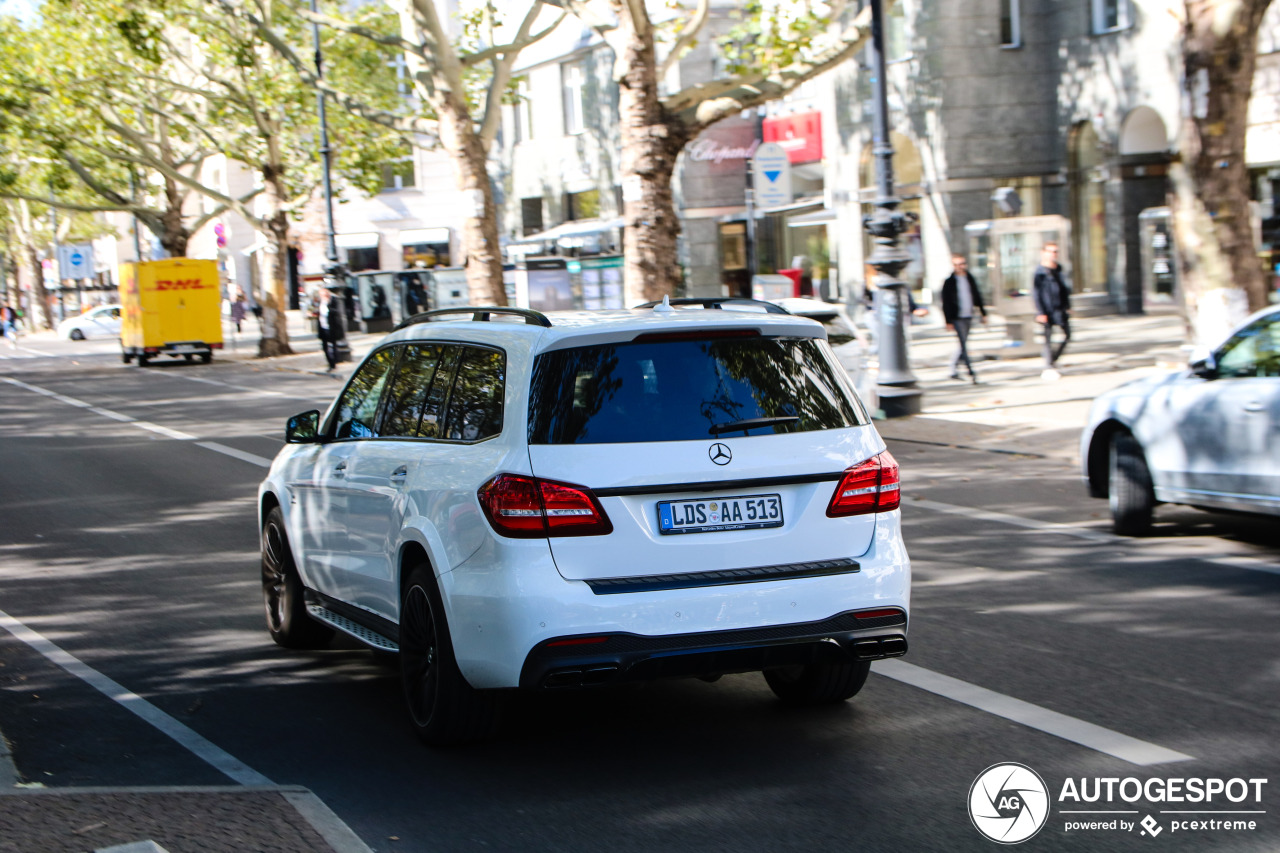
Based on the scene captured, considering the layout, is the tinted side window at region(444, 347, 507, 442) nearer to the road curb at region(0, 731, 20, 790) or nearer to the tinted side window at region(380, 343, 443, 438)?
the tinted side window at region(380, 343, 443, 438)

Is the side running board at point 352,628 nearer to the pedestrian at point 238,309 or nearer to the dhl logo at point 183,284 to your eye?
the dhl logo at point 183,284

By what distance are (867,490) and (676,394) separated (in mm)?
803

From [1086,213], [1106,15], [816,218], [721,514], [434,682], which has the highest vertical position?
[1106,15]

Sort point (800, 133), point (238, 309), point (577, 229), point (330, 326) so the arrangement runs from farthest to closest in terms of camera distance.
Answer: point (238, 309) < point (577, 229) < point (800, 133) < point (330, 326)

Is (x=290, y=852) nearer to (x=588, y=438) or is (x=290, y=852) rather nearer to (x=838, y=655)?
(x=588, y=438)

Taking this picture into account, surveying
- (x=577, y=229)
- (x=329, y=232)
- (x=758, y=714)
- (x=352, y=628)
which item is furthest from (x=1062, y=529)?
(x=577, y=229)

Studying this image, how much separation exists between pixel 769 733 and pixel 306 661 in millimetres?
2631

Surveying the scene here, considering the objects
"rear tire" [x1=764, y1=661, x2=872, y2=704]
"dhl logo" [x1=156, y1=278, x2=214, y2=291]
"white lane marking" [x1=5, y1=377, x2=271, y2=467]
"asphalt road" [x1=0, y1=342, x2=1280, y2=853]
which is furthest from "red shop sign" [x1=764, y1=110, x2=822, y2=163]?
"rear tire" [x1=764, y1=661, x2=872, y2=704]

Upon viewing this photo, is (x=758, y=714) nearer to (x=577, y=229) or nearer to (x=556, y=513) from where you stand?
(x=556, y=513)

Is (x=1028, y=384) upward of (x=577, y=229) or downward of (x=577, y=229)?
downward

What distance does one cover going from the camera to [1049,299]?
67.7ft

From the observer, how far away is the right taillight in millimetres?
5406

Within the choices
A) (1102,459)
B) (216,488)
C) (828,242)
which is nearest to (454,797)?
(1102,459)

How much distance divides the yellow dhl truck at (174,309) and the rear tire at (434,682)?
36398mm
